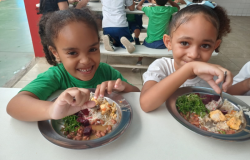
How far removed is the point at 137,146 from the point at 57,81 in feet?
2.19

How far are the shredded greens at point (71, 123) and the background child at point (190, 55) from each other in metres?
0.31

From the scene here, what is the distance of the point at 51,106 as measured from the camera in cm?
71

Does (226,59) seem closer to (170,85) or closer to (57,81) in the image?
(170,85)

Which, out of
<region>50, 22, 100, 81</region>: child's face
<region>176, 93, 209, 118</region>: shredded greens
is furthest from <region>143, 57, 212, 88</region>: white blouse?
<region>50, 22, 100, 81</region>: child's face

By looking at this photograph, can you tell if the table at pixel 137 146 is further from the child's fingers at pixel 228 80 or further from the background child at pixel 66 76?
the child's fingers at pixel 228 80

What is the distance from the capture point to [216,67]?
0.79 meters

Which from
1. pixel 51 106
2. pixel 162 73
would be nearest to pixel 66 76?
pixel 51 106

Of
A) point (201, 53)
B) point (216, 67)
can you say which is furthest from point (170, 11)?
point (216, 67)

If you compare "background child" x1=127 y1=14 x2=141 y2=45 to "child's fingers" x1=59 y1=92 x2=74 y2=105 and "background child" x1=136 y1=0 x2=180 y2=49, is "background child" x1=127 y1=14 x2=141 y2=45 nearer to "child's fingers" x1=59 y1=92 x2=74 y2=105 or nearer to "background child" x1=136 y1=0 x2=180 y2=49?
"background child" x1=136 y1=0 x2=180 y2=49

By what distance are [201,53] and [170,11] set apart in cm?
176

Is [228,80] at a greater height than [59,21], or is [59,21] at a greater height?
[59,21]

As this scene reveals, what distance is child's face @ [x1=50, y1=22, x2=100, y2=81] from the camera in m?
0.89

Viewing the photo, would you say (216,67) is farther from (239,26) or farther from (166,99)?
(239,26)

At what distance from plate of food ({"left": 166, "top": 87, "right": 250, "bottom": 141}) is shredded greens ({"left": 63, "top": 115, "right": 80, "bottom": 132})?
42 centimetres
